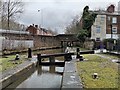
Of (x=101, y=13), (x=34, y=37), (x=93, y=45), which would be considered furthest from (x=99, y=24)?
(x=34, y=37)

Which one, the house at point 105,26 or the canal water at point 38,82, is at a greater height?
the house at point 105,26

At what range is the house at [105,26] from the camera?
5462 centimetres

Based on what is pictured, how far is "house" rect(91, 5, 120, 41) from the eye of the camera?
179 ft

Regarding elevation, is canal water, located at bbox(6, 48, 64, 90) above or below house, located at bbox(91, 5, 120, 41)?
below

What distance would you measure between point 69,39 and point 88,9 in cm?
1800

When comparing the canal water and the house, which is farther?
the house

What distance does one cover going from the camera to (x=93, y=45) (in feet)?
162

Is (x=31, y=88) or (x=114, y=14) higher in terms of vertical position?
(x=114, y=14)

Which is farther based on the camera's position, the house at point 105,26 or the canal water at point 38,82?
the house at point 105,26

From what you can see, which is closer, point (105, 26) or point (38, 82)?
point (38, 82)

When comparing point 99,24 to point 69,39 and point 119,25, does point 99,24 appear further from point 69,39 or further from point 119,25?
point 69,39

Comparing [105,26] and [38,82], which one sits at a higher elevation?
[105,26]

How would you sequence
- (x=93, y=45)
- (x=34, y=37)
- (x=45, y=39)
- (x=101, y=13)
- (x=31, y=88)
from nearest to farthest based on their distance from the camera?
(x=31, y=88) < (x=93, y=45) < (x=101, y=13) < (x=34, y=37) < (x=45, y=39)

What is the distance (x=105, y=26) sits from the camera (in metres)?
55.2
